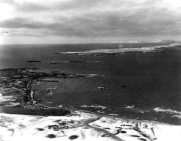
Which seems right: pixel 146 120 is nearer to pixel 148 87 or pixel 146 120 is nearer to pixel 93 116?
pixel 93 116

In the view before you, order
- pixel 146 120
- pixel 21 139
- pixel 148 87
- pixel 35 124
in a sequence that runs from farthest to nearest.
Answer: pixel 148 87 → pixel 146 120 → pixel 35 124 → pixel 21 139

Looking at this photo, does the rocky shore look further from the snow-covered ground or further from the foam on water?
the foam on water

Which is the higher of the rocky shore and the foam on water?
the foam on water

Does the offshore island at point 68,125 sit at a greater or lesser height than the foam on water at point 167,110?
lesser

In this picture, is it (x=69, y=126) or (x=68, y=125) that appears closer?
(x=69, y=126)

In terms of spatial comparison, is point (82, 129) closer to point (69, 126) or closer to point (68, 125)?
point (69, 126)

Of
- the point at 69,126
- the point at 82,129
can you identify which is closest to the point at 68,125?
the point at 69,126

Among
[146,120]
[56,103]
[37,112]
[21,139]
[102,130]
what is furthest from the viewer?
[56,103]

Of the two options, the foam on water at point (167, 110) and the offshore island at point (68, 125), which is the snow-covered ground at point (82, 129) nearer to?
the offshore island at point (68, 125)

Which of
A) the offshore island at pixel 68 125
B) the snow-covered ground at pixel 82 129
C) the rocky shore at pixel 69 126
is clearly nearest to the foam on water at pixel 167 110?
the offshore island at pixel 68 125

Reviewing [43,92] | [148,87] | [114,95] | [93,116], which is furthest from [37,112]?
[148,87]

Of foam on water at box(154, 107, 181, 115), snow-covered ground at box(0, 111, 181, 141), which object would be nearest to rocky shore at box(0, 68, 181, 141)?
snow-covered ground at box(0, 111, 181, 141)
